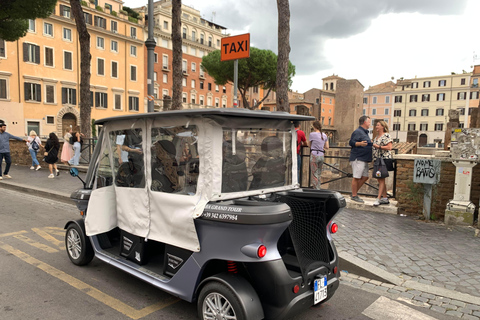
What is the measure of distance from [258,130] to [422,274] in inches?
115

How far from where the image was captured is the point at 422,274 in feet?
14.3

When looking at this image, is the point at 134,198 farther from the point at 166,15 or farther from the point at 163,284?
the point at 166,15

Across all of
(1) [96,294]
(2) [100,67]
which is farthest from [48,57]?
(1) [96,294]

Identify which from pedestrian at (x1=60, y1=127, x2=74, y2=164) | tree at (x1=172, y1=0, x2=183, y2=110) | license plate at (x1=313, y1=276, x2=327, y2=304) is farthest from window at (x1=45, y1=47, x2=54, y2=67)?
license plate at (x1=313, y1=276, x2=327, y2=304)

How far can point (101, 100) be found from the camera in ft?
143

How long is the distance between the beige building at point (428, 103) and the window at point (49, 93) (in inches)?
2586

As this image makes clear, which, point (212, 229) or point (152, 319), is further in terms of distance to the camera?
point (152, 319)

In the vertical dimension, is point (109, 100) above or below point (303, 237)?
above

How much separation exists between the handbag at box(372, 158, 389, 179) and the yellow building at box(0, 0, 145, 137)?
37457 mm

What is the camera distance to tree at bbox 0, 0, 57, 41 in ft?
49.3

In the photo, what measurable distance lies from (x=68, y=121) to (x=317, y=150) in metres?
38.8

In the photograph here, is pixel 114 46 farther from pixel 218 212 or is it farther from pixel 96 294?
pixel 218 212

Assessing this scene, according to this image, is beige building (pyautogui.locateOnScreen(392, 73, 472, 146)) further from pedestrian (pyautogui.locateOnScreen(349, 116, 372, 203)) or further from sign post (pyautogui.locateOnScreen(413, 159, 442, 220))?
sign post (pyautogui.locateOnScreen(413, 159, 442, 220))

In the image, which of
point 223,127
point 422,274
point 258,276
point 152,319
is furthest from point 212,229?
point 422,274
